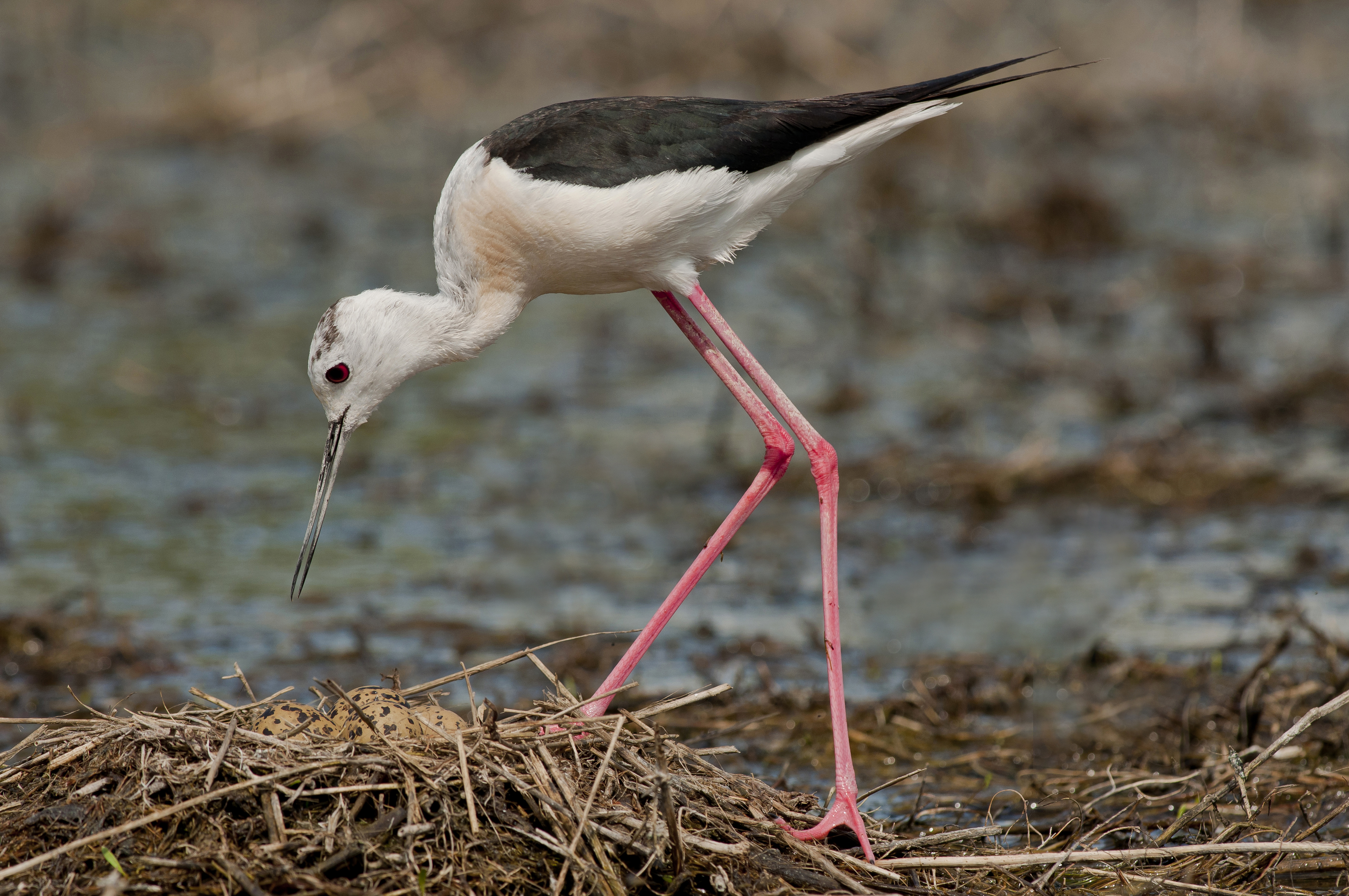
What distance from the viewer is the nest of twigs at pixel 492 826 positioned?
336cm

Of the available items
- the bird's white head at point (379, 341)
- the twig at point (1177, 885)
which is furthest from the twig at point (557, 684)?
the twig at point (1177, 885)

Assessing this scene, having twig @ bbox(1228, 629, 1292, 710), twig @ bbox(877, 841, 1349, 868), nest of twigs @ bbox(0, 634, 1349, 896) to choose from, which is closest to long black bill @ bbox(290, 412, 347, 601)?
nest of twigs @ bbox(0, 634, 1349, 896)

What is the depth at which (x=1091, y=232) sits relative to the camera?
10641 mm

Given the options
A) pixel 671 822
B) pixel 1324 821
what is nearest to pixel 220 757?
pixel 671 822

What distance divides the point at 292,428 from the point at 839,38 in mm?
6714

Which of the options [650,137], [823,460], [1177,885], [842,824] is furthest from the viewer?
[823,460]

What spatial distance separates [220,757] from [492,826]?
0.61 m

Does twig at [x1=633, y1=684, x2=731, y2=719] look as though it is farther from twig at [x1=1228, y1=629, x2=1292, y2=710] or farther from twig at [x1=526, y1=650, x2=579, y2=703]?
twig at [x1=1228, y1=629, x2=1292, y2=710]

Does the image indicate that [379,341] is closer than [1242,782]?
No

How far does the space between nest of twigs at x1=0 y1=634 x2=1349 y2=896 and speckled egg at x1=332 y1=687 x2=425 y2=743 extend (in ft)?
0.18

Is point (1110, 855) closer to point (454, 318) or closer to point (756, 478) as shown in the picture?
point (756, 478)

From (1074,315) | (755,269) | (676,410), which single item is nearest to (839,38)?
(755,269)

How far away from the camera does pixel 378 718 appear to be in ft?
12.1

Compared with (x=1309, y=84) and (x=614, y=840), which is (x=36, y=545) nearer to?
(x=614, y=840)
